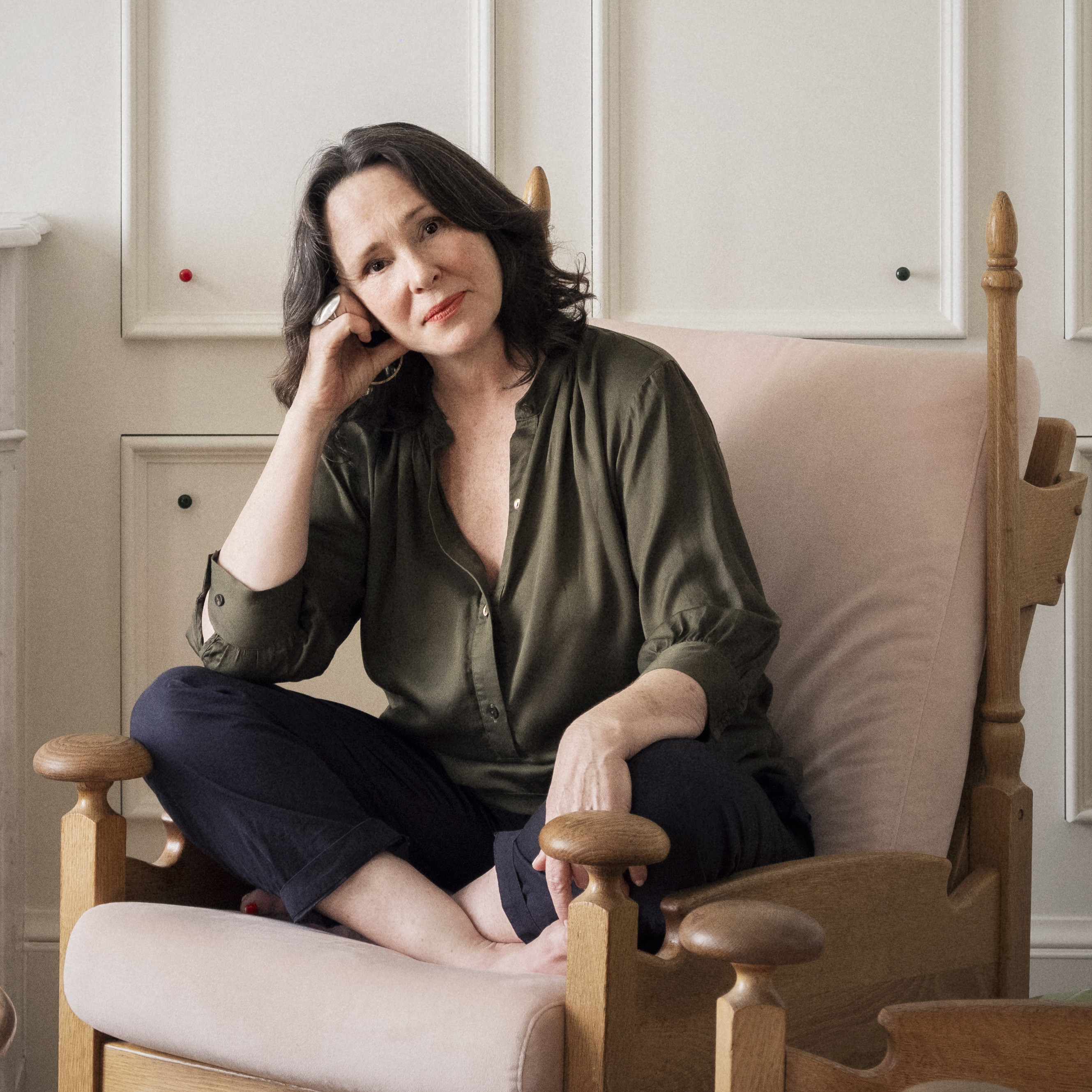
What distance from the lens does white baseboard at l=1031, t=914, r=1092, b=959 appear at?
196 cm

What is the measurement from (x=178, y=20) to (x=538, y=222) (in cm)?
89

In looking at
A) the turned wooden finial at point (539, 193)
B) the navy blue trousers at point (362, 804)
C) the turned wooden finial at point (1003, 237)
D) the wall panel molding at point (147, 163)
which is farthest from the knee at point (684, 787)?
the wall panel molding at point (147, 163)

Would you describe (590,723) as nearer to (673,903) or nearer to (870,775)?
(673,903)

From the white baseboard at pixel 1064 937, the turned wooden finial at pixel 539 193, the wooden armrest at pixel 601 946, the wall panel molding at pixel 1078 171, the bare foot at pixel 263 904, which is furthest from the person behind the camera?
the white baseboard at pixel 1064 937

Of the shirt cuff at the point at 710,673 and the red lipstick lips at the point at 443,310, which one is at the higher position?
the red lipstick lips at the point at 443,310

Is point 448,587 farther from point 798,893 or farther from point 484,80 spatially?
point 484,80

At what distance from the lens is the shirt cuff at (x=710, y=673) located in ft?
3.63

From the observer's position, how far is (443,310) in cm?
126

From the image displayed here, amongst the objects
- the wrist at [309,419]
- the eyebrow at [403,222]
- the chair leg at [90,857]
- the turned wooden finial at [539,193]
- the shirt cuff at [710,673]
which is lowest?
the chair leg at [90,857]

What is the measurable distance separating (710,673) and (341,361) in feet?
1.68

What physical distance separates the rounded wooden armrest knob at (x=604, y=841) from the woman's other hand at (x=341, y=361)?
580 mm

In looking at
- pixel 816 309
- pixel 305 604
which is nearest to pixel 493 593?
pixel 305 604

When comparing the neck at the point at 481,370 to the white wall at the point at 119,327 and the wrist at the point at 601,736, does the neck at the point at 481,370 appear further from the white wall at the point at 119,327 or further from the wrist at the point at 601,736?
the white wall at the point at 119,327

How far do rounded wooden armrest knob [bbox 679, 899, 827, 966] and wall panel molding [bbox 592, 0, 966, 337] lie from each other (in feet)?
4.10
